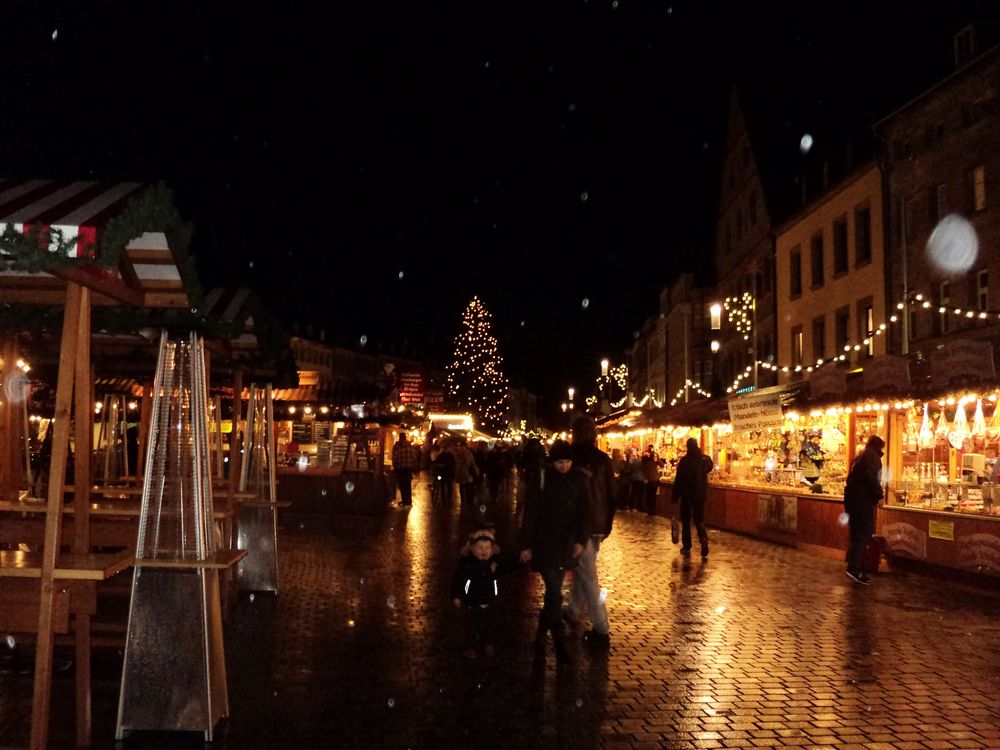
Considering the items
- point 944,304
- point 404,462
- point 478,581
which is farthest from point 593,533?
point 404,462

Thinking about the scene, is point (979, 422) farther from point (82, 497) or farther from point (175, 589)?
point (82, 497)

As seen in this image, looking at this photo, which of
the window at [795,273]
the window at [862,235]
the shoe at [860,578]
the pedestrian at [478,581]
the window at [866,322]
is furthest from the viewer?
the window at [795,273]

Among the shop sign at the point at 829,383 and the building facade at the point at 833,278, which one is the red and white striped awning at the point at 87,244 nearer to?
the shop sign at the point at 829,383

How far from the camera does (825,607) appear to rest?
1177cm

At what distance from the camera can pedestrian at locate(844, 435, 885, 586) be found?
14.2 m

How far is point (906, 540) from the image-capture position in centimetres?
1505

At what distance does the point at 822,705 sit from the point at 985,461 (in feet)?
29.5

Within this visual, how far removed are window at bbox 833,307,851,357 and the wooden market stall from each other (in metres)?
24.9

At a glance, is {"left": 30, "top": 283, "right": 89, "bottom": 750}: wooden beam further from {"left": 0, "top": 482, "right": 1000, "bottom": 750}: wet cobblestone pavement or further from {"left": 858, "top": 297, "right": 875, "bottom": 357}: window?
{"left": 858, "top": 297, "right": 875, "bottom": 357}: window

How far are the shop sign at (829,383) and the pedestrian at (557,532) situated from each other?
34.7 feet

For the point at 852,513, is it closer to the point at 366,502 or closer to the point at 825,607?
the point at 825,607

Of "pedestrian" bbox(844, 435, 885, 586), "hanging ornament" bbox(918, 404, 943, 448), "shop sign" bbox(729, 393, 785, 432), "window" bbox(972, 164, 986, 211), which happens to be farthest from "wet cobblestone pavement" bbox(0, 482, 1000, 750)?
"window" bbox(972, 164, 986, 211)

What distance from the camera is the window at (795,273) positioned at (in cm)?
3306

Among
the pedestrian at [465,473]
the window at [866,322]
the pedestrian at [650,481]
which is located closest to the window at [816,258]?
the window at [866,322]
